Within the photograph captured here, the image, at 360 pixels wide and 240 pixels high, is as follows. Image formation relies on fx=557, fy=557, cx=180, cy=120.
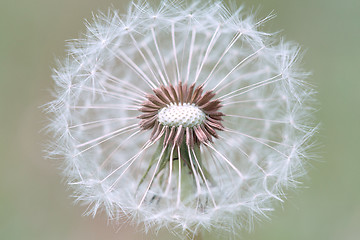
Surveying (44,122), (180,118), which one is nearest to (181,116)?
(180,118)

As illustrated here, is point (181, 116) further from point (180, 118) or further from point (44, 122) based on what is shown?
point (44, 122)

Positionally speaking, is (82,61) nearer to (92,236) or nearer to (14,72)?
(92,236)

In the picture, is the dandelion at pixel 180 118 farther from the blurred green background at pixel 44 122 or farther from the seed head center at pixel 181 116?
the blurred green background at pixel 44 122

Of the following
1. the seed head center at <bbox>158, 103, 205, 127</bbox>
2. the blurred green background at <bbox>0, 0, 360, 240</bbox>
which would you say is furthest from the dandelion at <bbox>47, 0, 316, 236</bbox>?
the blurred green background at <bbox>0, 0, 360, 240</bbox>

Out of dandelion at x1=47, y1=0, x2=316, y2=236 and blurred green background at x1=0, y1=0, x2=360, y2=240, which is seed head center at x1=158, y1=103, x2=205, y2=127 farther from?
blurred green background at x1=0, y1=0, x2=360, y2=240

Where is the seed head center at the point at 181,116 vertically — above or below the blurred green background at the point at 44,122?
below

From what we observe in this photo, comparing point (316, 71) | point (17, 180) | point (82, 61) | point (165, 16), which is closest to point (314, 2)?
point (316, 71)

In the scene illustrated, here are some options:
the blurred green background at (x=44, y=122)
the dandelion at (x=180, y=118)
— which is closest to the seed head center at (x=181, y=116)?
the dandelion at (x=180, y=118)
